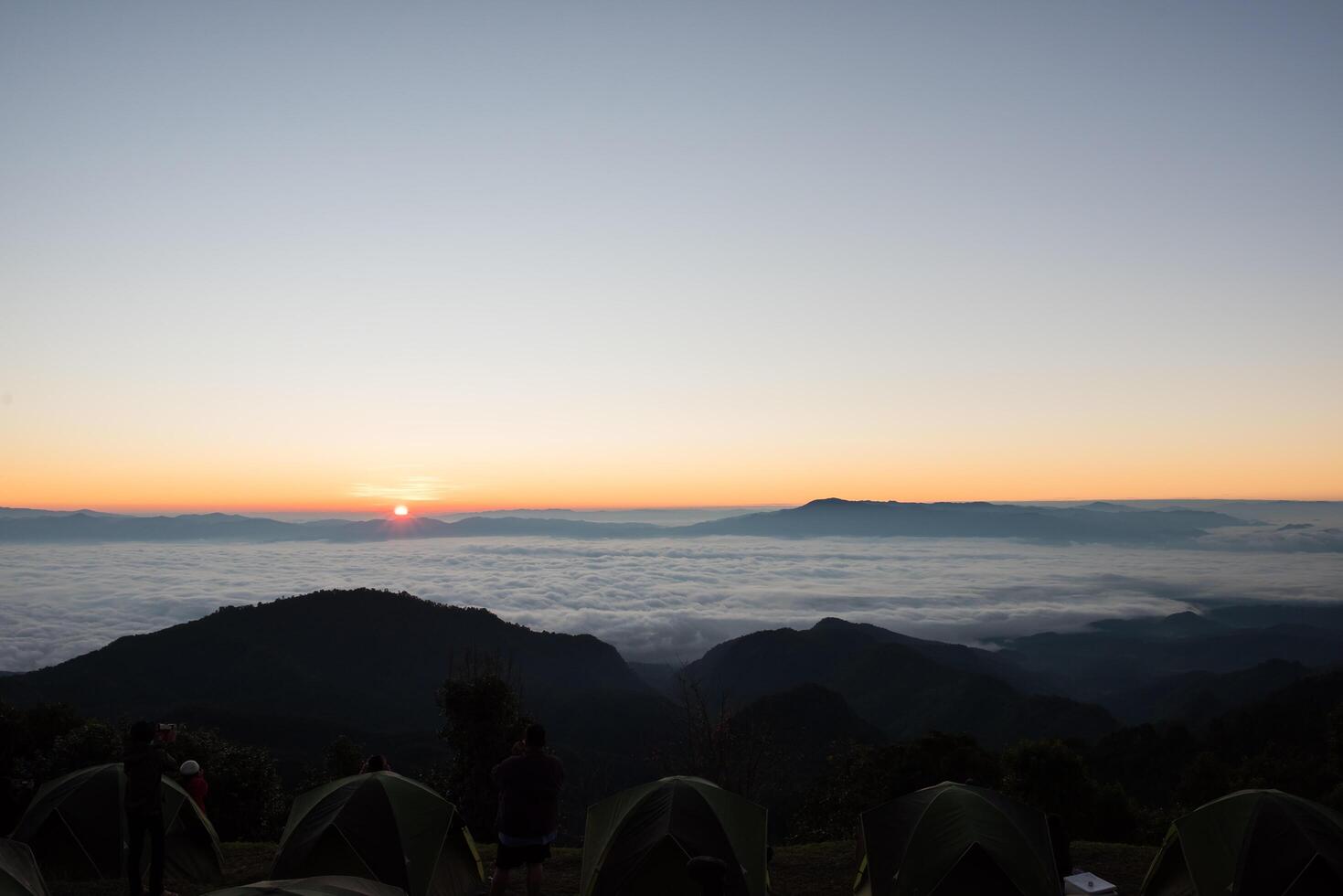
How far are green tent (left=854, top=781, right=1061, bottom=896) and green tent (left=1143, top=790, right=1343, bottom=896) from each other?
2.14 meters

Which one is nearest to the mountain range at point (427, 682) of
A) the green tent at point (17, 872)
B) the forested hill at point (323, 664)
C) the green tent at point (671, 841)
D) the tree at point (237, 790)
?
the forested hill at point (323, 664)

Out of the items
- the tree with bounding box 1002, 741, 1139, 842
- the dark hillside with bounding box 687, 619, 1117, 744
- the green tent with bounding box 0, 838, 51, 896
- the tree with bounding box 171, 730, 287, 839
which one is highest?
the green tent with bounding box 0, 838, 51, 896

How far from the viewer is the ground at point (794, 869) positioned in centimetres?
1278

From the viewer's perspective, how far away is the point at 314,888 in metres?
8.29

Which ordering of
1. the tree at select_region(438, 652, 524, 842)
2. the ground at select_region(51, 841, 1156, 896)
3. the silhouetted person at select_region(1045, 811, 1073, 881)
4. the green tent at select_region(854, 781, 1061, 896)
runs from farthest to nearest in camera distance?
the tree at select_region(438, 652, 524, 842), the ground at select_region(51, 841, 1156, 896), the silhouetted person at select_region(1045, 811, 1073, 881), the green tent at select_region(854, 781, 1061, 896)

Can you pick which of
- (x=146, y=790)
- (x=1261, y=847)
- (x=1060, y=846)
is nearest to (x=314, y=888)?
(x=146, y=790)

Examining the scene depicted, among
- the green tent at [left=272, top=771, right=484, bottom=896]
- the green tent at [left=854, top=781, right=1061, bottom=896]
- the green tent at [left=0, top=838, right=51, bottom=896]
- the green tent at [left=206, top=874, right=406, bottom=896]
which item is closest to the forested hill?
the green tent at [left=272, top=771, right=484, bottom=896]

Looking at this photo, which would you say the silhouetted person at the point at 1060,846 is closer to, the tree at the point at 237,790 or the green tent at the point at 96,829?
the green tent at the point at 96,829

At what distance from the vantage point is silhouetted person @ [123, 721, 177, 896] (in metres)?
Answer: 10.5

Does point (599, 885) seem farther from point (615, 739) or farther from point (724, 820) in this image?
point (615, 739)

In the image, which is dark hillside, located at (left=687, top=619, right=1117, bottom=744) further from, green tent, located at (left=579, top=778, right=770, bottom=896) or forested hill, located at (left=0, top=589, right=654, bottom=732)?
green tent, located at (left=579, top=778, right=770, bottom=896)

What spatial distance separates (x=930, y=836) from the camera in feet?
36.7

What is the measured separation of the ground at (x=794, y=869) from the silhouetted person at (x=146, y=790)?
83.2 inches

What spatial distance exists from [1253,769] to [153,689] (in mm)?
135808
